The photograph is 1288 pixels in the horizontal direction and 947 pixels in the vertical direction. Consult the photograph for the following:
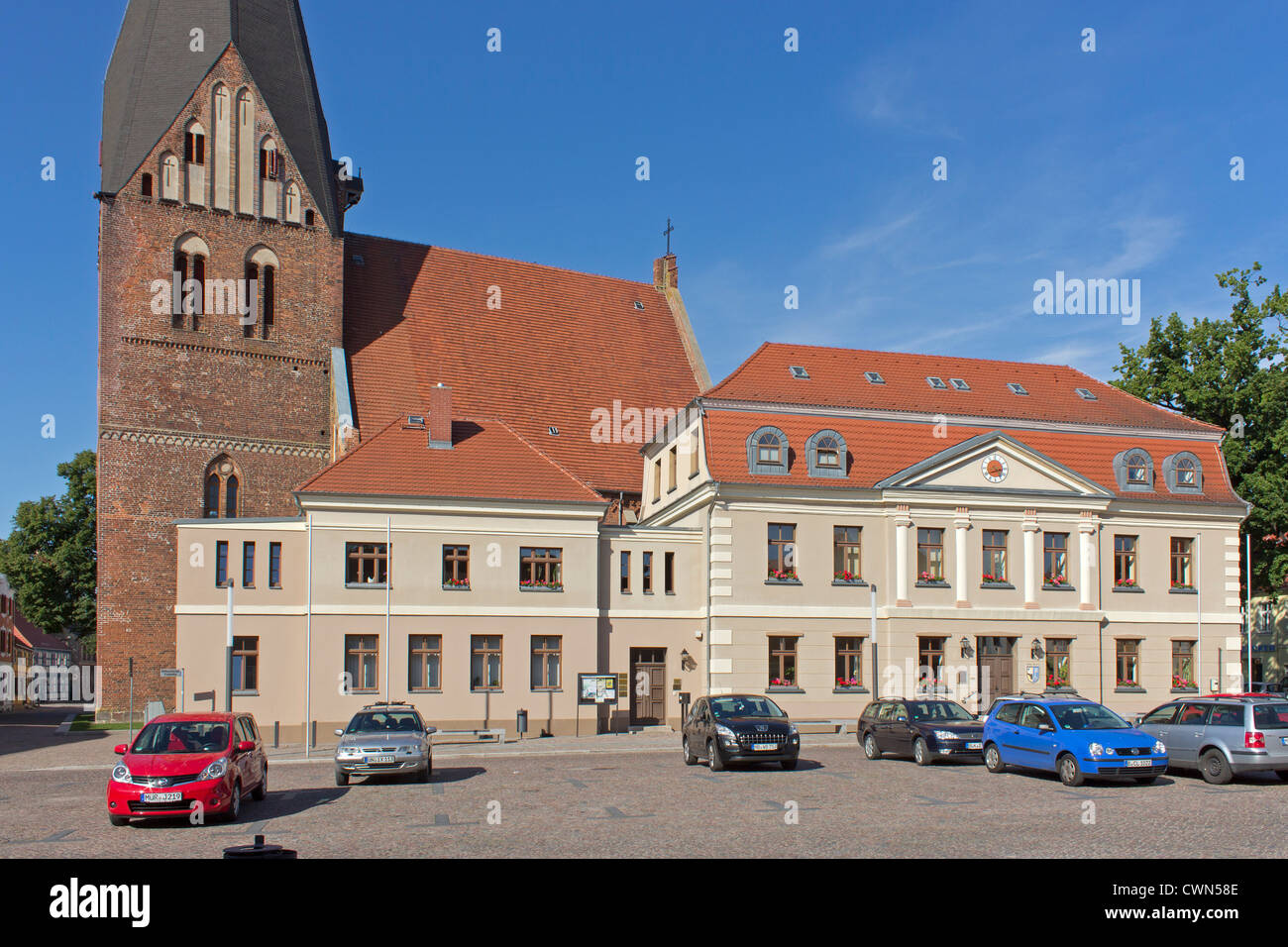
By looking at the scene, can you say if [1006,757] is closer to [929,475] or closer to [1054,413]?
[929,475]

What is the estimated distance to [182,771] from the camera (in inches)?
666

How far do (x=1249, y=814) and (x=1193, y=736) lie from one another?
512 centimetres

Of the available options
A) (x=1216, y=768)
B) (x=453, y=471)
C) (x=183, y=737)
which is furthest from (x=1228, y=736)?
(x=453, y=471)

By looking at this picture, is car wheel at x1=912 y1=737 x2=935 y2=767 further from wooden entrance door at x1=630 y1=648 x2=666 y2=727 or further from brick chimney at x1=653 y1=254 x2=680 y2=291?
brick chimney at x1=653 y1=254 x2=680 y2=291

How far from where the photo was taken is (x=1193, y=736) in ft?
70.6

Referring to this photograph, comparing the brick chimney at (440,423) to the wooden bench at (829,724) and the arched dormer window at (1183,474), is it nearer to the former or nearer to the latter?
the wooden bench at (829,724)

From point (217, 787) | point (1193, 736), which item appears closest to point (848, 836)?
point (217, 787)

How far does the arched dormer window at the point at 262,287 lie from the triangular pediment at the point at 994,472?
22.7 m

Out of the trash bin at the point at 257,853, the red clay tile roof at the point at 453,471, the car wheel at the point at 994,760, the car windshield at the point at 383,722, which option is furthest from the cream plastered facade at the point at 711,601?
the trash bin at the point at 257,853

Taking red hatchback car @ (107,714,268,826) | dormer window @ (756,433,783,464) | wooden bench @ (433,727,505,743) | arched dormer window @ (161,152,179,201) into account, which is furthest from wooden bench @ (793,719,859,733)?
arched dormer window @ (161,152,179,201)

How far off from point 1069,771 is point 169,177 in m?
35.5

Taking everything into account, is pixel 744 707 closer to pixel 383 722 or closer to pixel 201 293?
pixel 383 722

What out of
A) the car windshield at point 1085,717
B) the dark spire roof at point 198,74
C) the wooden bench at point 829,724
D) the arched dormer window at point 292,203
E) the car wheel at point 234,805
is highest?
the dark spire roof at point 198,74

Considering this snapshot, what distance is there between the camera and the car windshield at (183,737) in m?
17.9
